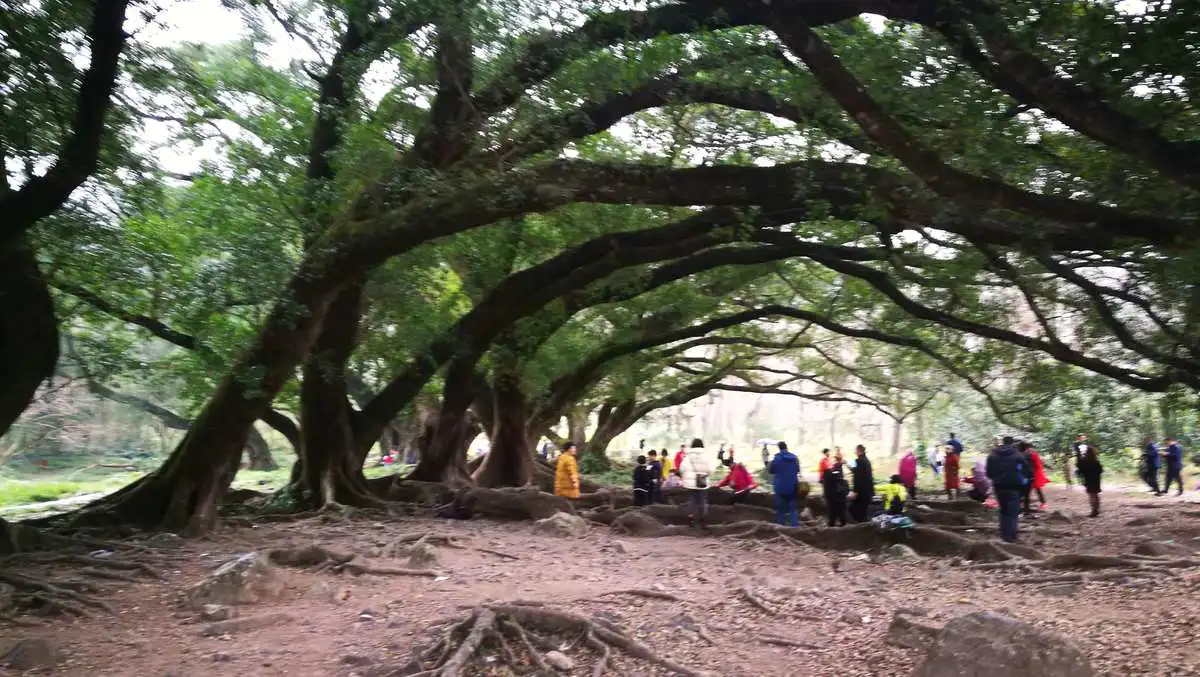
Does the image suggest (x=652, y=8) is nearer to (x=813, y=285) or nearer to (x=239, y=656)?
(x=239, y=656)

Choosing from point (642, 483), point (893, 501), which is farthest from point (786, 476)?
point (642, 483)

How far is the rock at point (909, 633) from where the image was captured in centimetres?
530

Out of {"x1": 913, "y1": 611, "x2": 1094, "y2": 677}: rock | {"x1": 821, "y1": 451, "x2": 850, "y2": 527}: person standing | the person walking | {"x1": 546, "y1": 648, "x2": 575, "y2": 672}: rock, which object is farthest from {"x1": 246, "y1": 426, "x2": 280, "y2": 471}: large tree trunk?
{"x1": 913, "y1": 611, "x2": 1094, "y2": 677}: rock

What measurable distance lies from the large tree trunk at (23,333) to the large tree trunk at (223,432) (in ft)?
6.11

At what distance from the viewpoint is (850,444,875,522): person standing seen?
440 inches

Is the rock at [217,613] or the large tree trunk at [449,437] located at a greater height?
the large tree trunk at [449,437]

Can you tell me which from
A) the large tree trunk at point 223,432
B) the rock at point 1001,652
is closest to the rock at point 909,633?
the rock at point 1001,652

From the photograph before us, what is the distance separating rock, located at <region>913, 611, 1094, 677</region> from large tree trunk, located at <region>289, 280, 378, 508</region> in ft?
30.5

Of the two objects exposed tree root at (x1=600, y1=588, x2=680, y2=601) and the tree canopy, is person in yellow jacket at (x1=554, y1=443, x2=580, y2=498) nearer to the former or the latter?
the tree canopy

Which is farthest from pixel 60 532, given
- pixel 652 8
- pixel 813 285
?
pixel 813 285

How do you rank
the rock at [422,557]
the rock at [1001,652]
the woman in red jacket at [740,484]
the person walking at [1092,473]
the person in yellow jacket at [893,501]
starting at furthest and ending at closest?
the woman in red jacket at [740,484], the person walking at [1092,473], the person in yellow jacket at [893,501], the rock at [422,557], the rock at [1001,652]

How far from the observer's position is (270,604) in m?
6.66

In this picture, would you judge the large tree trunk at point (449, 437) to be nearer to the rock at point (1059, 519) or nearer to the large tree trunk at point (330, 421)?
the large tree trunk at point (330, 421)

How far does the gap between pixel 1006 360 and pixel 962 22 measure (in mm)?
10196
